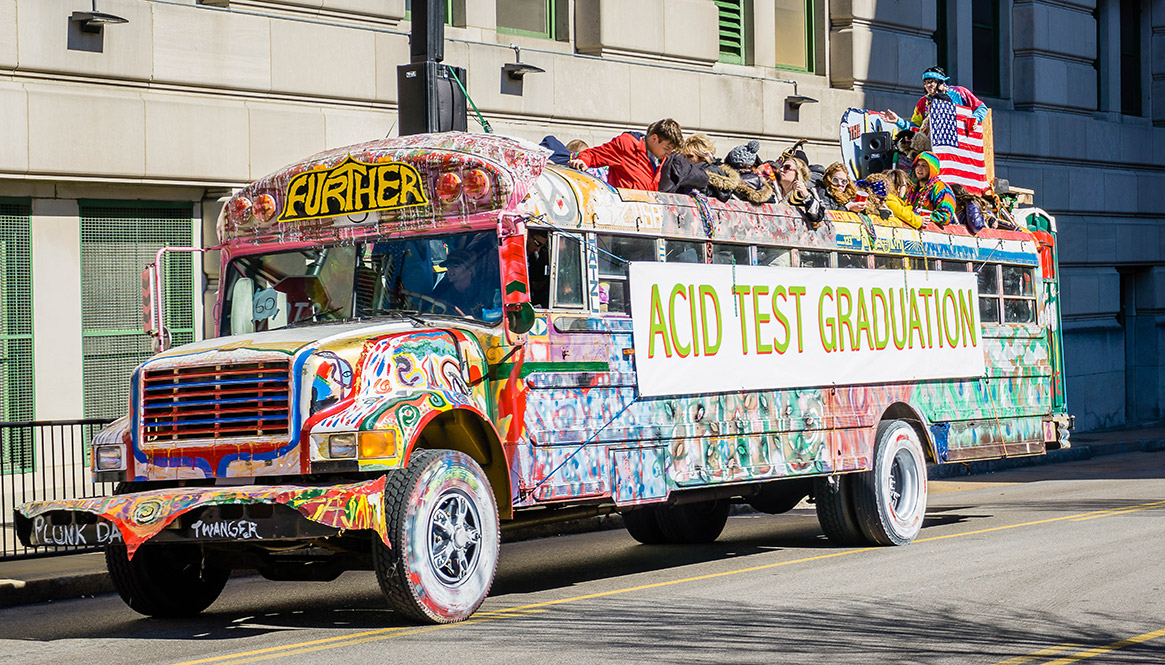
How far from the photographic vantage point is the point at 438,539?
9.21m

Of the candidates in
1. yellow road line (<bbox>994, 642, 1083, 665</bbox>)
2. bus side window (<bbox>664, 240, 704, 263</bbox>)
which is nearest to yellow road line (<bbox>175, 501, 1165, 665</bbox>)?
bus side window (<bbox>664, 240, 704, 263</bbox>)

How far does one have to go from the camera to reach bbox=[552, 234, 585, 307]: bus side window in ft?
33.9

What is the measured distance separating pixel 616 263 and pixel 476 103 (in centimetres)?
889

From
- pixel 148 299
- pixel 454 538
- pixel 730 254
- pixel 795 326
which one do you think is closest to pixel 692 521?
pixel 795 326

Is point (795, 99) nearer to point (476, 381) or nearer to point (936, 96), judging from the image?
point (936, 96)

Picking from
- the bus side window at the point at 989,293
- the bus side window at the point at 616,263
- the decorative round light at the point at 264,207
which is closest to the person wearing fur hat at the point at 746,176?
the bus side window at the point at 616,263

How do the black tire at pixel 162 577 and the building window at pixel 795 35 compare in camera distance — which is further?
the building window at pixel 795 35

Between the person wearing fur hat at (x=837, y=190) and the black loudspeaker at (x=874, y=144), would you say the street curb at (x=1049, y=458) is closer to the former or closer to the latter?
the black loudspeaker at (x=874, y=144)

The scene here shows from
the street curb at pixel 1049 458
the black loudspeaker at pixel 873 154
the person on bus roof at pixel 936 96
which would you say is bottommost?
the street curb at pixel 1049 458

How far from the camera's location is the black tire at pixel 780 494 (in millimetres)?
13352

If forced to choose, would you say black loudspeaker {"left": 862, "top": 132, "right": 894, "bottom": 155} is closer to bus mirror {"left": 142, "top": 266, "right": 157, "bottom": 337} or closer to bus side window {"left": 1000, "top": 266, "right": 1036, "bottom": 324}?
bus side window {"left": 1000, "top": 266, "right": 1036, "bottom": 324}

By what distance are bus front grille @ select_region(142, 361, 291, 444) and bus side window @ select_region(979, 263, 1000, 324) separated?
7865mm

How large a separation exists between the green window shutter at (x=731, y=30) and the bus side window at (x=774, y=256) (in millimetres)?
11447

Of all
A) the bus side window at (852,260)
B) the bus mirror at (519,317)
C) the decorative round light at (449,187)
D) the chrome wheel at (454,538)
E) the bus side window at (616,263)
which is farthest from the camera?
the bus side window at (852,260)
